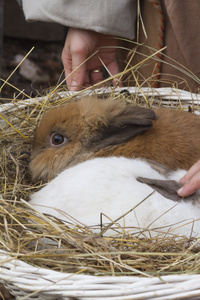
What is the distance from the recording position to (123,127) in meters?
2.52

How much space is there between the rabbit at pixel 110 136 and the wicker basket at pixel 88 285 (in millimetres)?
901

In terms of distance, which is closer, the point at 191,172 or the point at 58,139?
the point at 191,172

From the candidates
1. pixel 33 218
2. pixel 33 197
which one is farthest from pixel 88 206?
pixel 33 197

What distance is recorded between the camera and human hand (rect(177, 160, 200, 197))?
81.9 inches

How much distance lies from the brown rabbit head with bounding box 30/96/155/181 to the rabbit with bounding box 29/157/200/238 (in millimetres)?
211

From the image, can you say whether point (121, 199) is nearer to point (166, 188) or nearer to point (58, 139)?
point (166, 188)

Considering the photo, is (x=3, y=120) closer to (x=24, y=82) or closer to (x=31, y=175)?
(x=31, y=175)

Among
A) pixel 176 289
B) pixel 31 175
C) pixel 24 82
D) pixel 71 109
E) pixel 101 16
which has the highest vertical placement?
pixel 101 16

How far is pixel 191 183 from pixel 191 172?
3.6 inches

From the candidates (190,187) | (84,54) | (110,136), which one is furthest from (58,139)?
(84,54)

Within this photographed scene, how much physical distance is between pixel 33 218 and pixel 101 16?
1.89 meters

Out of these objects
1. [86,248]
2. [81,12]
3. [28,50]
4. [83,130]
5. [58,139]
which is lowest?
[28,50]

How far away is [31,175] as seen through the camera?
9.03 feet

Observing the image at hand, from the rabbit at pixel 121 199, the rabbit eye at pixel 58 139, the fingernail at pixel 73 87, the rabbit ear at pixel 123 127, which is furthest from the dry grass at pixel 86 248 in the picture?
the fingernail at pixel 73 87
